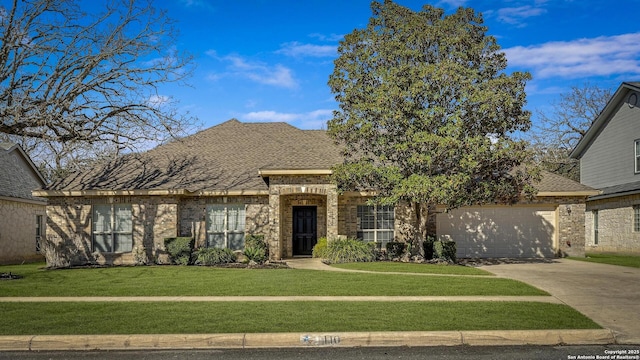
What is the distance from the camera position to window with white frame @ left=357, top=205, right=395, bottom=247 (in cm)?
2317

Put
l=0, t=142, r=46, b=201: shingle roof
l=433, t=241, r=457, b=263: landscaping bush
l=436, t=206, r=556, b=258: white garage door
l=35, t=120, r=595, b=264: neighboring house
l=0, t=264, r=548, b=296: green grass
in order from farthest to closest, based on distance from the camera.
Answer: l=0, t=142, r=46, b=201: shingle roof < l=436, t=206, r=556, b=258: white garage door < l=35, t=120, r=595, b=264: neighboring house < l=433, t=241, r=457, b=263: landscaping bush < l=0, t=264, r=548, b=296: green grass

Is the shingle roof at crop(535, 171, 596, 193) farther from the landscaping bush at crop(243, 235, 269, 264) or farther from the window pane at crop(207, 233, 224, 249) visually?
the window pane at crop(207, 233, 224, 249)

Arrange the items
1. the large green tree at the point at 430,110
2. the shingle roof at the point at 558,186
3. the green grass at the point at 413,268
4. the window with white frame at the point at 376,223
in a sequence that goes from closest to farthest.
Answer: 1. the green grass at the point at 413,268
2. the large green tree at the point at 430,110
3. the shingle roof at the point at 558,186
4. the window with white frame at the point at 376,223

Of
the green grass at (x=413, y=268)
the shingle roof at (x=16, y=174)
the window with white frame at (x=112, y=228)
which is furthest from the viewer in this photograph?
the shingle roof at (x=16, y=174)

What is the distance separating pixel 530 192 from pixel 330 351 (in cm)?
1418

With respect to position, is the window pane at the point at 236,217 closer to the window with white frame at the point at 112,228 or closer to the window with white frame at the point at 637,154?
the window with white frame at the point at 112,228

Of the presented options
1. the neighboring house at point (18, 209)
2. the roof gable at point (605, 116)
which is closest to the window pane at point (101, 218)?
the neighboring house at point (18, 209)

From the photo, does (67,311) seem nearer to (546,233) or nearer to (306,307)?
(306,307)

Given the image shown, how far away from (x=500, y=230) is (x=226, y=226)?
37.9 feet

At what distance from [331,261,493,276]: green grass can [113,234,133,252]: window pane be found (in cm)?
881

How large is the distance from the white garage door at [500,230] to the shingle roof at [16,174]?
20378mm

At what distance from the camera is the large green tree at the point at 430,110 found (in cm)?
1847

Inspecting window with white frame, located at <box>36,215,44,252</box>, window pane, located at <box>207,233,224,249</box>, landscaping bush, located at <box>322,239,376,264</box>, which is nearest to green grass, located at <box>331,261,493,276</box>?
landscaping bush, located at <box>322,239,376,264</box>

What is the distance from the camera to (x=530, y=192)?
65.4ft
